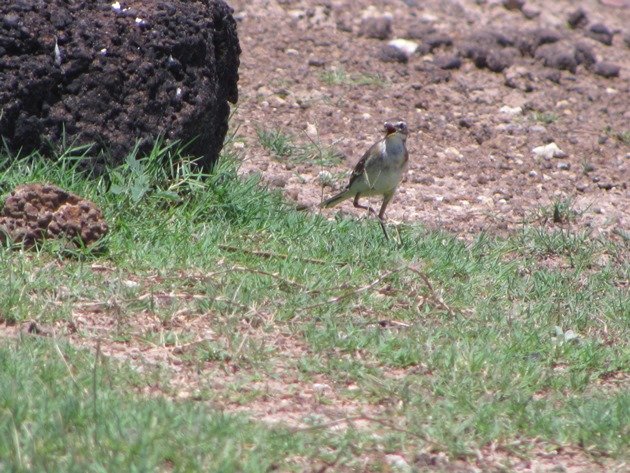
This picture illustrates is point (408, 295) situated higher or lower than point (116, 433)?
lower

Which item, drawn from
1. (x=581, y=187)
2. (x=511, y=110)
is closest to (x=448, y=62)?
(x=511, y=110)

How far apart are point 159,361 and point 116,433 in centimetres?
100

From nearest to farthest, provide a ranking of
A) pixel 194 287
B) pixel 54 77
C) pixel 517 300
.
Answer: pixel 194 287
pixel 517 300
pixel 54 77

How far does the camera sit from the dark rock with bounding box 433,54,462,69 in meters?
10.7

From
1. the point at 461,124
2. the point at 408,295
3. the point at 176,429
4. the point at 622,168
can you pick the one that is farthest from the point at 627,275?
the point at 176,429

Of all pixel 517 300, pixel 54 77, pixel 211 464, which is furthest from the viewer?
pixel 54 77

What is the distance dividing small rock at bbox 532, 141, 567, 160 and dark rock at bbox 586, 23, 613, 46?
3.19 meters

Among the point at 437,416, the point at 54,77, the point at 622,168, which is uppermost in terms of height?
the point at 54,77

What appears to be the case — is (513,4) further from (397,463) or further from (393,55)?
(397,463)

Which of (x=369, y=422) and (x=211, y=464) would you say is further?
(x=369, y=422)

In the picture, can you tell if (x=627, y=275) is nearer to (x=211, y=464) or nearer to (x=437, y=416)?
(x=437, y=416)

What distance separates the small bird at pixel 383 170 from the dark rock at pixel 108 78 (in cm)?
112

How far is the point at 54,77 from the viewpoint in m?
6.58

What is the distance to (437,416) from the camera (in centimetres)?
442
